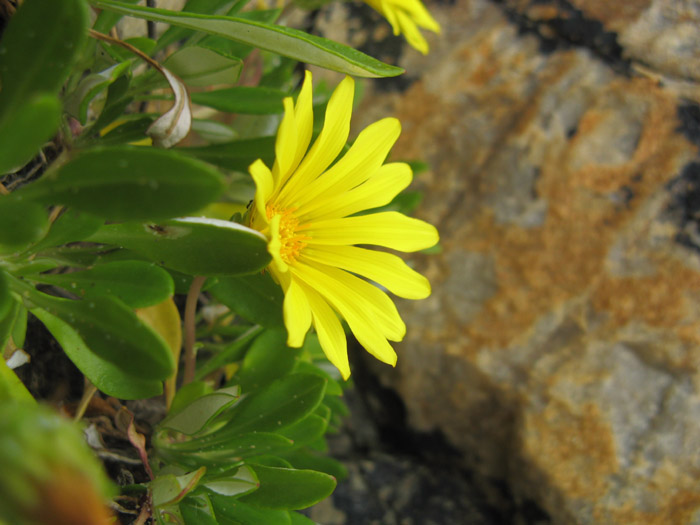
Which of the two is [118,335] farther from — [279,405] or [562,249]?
[562,249]

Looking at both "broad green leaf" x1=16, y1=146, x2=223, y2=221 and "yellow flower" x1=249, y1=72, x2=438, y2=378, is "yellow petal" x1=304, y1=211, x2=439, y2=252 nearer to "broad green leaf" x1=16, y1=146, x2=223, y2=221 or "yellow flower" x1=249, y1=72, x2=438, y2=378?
"yellow flower" x1=249, y1=72, x2=438, y2=378

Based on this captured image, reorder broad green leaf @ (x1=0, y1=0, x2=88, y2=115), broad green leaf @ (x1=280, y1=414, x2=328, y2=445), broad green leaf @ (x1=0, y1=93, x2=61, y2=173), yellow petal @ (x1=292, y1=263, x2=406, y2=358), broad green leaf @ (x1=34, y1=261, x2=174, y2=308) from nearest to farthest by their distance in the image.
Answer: broad green leaf @ (x1=0, y1=93, x2=61, y2=173)
broad green leaf @ (x1=0, y1=0, x2=88, y2=115)
broad green leaf @ (x1=34, y1=261, x2=174, y2=308)
yellow petal @ (x1=292, y1=263, x2=406, y2=358)
broad green leaf @ (x1=280, y1=414, x2=328, y2=445)

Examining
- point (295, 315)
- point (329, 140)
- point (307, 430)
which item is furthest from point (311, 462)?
point (329, 140)

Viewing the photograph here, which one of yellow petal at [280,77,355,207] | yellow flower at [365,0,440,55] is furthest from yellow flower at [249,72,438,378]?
yellow flower at [365,0,440,55]

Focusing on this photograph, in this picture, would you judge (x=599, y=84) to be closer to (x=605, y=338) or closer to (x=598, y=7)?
(x=598, y=7)

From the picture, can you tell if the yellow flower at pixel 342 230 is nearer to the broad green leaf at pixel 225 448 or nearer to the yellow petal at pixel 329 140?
the yellow petal at pixel 329 140

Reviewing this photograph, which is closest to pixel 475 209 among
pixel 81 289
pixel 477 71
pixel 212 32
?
pixel 477 71
